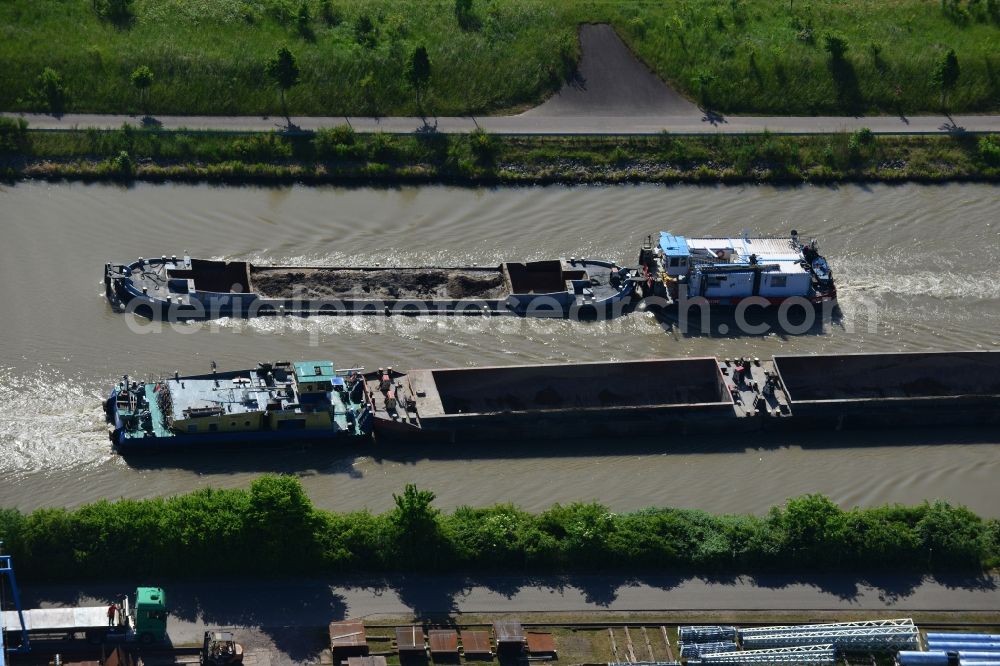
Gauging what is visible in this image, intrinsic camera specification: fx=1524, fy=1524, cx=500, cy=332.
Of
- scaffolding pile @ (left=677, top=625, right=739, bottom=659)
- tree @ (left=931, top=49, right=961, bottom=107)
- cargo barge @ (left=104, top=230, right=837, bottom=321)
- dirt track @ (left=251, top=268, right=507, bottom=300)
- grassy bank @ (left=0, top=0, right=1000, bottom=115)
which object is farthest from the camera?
tree @ (left=931, top=49, right=961, bottom=107)

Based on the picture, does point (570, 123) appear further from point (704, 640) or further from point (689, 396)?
point (704, 640)

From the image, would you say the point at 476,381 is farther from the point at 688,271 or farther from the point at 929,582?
the point at 929,582

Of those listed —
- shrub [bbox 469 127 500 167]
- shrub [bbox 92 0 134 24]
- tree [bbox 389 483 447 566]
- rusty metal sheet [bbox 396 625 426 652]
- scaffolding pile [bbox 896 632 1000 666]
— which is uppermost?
shrub [bbox 92 0 134 24]

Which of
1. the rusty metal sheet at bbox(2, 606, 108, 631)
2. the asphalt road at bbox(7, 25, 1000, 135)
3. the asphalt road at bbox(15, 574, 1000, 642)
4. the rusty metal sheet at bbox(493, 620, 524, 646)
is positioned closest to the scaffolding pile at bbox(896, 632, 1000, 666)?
the asphalt road at bbox(15, 574, 1000, 642)

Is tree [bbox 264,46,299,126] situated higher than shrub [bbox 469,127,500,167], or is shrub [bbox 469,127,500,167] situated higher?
tree [bbox 264,46,299,126]

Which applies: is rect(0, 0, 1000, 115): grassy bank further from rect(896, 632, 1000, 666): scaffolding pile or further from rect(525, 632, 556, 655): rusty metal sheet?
rect(896, 632, 1000, 666): scaffolding pile

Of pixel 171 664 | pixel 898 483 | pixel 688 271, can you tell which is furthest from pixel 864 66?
pixel 171 664

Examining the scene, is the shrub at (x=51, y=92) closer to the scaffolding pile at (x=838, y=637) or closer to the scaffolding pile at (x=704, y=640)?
the scaffolding pile at (x=704, y=640)

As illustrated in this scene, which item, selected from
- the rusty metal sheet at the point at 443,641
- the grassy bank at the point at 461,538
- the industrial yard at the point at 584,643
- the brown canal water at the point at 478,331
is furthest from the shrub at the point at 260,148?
the rusty metal sheet at the point at 443,641
